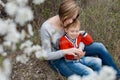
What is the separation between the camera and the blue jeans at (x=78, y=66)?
3506 millimetres

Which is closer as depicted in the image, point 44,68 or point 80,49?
point 80,49

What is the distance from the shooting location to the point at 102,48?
3.77m

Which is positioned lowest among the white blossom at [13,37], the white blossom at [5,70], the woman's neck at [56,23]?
the woman's neck at [56,23]

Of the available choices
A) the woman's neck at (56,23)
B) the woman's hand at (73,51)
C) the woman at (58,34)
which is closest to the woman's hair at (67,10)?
the woman at (58,34)

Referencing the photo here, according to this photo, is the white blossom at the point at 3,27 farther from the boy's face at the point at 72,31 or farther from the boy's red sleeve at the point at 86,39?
the boy's red sleeve at the point at 86,39

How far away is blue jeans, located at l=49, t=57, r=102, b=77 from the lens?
11.5ft

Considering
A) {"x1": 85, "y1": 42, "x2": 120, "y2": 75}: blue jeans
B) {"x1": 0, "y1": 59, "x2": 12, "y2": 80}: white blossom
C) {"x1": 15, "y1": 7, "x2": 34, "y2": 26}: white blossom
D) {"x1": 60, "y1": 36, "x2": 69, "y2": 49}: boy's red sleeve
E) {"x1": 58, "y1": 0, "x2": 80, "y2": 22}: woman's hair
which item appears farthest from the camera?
{"x1": 85, "y1": 42, "x2": 120, "y2": 75}: blue jeans

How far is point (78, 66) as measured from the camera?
3.51 m

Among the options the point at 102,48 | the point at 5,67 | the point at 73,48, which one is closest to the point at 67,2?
the point at 73,48

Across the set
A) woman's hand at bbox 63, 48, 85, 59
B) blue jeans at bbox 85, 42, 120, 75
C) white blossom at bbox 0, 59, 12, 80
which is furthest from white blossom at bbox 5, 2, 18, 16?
blue jeans at bbox 85, 42, 120, 75

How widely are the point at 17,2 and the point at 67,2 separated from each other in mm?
1266

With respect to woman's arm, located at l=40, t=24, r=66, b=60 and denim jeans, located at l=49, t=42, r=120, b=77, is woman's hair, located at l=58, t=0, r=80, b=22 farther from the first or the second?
denim jeans, located at l=49, t=42, r=120, b=77

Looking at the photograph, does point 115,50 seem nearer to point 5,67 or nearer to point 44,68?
point 44,68

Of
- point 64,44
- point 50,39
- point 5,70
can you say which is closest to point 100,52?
point 64,44
